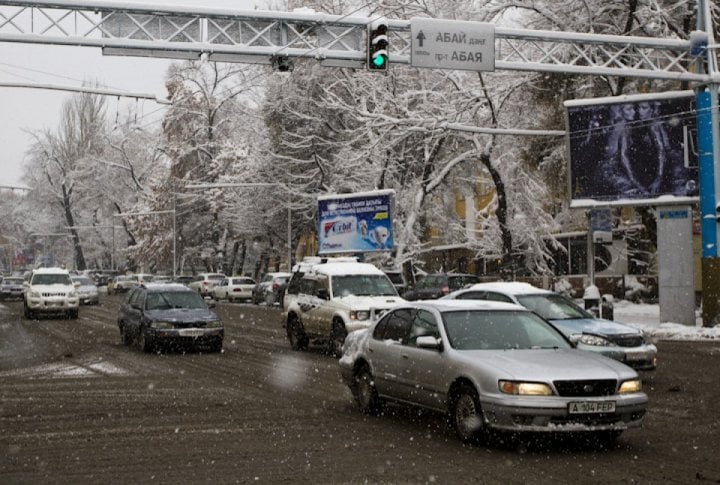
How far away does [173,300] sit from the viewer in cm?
2208

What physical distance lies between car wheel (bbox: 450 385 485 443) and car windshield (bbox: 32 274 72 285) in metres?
29.5

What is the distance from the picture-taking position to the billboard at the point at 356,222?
1612 inches

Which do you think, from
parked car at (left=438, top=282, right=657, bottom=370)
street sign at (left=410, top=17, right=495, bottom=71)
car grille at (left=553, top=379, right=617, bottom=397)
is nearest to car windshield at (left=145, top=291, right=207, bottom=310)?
street sign at (left=410, top=17, right=495, bottom=71)

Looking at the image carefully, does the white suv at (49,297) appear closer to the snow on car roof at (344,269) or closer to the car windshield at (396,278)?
the car windshield at (396,278)

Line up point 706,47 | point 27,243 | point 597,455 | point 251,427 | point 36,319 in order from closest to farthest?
point 597,455 → point 251,427 → point 706,47 → point 36,319 → point 27,243

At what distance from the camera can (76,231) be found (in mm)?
99938

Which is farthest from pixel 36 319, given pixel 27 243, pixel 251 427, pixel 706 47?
pixel 27 243

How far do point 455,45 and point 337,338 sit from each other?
7.10 metres

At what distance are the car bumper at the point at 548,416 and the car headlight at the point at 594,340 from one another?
5.54 m

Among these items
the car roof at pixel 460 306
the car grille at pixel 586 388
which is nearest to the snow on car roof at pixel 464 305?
the car roof at pixel 460 306

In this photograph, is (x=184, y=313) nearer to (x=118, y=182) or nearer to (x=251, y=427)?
(x=251, y=427)

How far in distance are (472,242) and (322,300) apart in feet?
81.4

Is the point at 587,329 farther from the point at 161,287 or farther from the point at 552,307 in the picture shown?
the point at 161,287

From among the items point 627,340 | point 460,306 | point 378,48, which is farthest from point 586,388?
point 378,48
